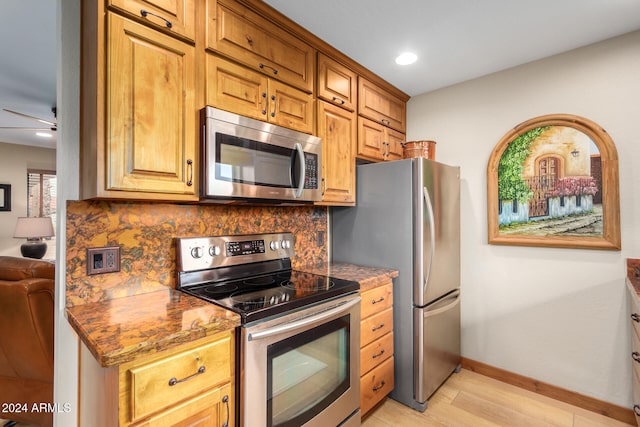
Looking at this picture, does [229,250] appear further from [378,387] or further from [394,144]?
[394,144]

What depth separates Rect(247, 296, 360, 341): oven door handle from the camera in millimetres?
1229

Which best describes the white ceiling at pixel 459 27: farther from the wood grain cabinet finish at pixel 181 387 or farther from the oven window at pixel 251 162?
the wood grain cabinet finish at pixel 181 387

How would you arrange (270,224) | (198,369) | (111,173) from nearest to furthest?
1. (198,369)
2. (111,173)
3. (270,224)

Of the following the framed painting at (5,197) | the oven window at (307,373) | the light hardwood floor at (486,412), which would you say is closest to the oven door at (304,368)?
the oven window at (307,373)

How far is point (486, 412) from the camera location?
2064mm

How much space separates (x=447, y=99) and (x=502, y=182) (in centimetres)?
88

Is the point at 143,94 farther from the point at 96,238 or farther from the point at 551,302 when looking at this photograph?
the point at 551,302

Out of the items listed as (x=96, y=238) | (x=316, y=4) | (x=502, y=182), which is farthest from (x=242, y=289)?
(x=502, y=182)

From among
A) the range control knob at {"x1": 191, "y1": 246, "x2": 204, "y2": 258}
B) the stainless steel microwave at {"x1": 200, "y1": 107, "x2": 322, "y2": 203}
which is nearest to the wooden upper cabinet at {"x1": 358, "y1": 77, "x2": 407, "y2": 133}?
the stainless steel microwave at {"x1": 200, "y1": 107, "x2": 322, "y2": 203}

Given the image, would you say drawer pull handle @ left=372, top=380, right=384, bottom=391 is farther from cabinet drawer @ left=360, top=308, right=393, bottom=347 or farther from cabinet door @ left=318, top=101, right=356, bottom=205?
cabinet door @ left=318, top=101, right=356, bottom=205

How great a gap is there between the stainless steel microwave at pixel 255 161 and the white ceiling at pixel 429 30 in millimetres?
706

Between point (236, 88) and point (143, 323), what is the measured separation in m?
1.16

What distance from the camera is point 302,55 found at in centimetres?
194

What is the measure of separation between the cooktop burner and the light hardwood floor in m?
1.00
